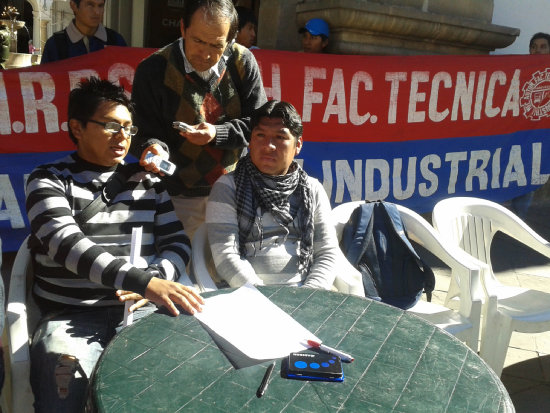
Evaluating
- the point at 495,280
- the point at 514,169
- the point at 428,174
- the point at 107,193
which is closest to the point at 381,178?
the point at 428,174

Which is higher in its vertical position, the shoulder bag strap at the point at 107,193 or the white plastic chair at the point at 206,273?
the shoulder bag strap at the point at 107,193

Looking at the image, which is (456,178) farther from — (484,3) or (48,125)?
(48,125)

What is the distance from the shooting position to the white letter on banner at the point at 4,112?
414 centimetres

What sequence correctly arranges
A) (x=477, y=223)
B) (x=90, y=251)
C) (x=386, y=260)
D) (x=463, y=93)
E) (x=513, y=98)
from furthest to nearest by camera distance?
(x=513, y=98)
(x=463, y=93)
(x=477, y=223)
(x=386, y=260)
(x=90, y=251)

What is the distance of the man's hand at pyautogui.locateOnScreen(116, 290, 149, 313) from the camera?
210cm

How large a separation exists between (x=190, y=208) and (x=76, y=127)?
0.77 m

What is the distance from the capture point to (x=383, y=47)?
221 inches

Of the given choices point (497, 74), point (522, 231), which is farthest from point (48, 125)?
point (497, 74)

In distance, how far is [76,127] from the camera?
2322 mm

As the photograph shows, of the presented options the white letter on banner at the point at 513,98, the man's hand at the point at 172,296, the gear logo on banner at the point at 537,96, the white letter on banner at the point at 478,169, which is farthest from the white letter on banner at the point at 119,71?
the gear logo on banner at the point at 537,96

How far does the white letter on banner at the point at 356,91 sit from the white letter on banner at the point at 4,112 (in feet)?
8.96

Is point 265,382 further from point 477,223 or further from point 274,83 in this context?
point 274,83

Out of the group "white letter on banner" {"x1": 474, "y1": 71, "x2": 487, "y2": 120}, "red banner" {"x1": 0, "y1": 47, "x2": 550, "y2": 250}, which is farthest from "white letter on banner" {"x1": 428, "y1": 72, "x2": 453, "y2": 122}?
"white letter on banner" {"x1": 474, "y1": 71, "x2": 487, "y2": 120}

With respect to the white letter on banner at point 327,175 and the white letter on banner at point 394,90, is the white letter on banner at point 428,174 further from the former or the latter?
the white letter on banner at point 327,175
